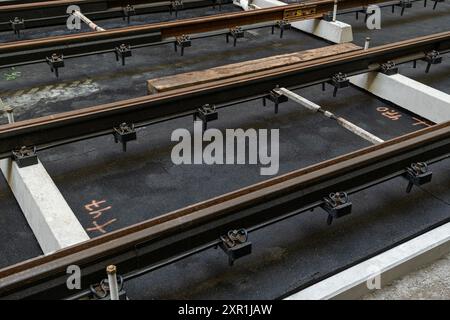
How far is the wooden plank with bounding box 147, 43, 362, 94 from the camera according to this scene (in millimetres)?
5371

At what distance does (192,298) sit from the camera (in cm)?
322

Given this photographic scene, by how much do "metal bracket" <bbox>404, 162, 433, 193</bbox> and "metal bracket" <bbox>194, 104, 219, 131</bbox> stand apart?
1.88 m

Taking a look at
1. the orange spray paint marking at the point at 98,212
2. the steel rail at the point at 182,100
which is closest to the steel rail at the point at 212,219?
the orange spray paint marking at the point at 98,212

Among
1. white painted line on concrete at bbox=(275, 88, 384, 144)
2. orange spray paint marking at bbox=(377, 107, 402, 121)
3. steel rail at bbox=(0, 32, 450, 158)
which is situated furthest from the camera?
orange spray paint marking at bbox=(377, 107, 402, 121)

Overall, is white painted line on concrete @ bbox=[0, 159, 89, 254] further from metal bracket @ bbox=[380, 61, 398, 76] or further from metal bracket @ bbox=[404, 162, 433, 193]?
metal bracket @ bbox=[380, 61, 398, 76]

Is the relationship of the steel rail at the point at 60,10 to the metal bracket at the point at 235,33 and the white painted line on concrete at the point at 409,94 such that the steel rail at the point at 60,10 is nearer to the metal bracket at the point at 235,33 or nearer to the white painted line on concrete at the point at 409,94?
the metal bracket at the point at 235,33

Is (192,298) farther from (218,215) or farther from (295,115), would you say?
(295,115)

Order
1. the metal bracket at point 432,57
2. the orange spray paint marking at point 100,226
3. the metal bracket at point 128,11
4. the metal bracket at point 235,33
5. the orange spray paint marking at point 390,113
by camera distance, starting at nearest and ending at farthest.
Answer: the orange spray paint marking at point 100,226, the orange spray paint marking at point 390,113, the metal bracket at point 432,57, the metal bracket at point 235,33, the metal bracket at point 128,11

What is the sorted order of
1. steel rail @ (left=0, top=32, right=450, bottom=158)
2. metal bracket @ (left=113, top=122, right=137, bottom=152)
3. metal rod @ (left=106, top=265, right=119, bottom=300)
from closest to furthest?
metal rod @ (left=106, top=265, right=119, bottom=300)
steel rail @ (left=0, top=32, right=450, bottom=158)
metal bracket @ (left=113, top=122, right=137, bottom=152)

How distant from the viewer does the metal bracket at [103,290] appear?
2779mm

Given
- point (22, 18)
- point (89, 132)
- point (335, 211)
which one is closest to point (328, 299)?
point (335, 211)

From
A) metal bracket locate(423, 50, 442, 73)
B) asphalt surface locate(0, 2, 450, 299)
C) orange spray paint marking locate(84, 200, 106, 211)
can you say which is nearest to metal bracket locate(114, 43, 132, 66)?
asphalt surface locate(0, 2, 450, 299)

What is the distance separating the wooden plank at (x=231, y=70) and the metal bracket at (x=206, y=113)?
22.4 inches

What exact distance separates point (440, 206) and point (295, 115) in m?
1.94
